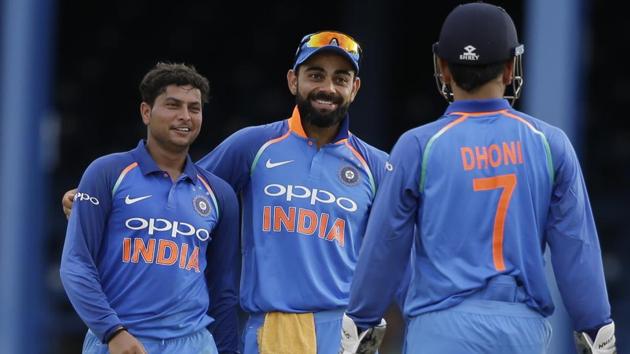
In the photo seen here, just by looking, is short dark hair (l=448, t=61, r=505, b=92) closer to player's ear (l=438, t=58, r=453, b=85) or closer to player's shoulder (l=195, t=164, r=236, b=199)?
player's ear (l=438, t=58, r=453, b=85)

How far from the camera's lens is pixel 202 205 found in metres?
4.51

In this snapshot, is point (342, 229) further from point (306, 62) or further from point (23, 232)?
point (23, 232)

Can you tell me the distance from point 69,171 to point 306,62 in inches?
386

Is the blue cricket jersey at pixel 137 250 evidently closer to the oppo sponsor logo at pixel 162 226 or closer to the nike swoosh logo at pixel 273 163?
the oppo sponsor logo at pixel 162 226

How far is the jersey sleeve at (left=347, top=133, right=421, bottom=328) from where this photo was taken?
3982 mm

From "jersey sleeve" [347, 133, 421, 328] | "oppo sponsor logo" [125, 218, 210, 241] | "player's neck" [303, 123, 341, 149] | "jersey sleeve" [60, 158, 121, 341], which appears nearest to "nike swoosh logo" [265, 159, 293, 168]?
"player's neck" [303, 123, 341, 149]

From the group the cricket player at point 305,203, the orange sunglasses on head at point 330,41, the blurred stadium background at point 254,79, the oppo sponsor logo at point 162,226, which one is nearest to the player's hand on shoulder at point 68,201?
the cricket player at point 305,203

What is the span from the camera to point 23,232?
9.42 m

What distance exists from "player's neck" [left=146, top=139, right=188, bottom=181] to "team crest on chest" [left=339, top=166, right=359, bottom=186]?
0.60 m

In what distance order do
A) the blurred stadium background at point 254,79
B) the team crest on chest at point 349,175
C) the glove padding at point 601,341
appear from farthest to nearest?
the blurred stadium background at point 254,79, the team crest on chest at point 349,175, the glove padding at point 601,341

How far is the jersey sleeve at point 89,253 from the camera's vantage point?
14.0 feet

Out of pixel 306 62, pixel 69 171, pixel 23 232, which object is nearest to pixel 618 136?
pixel 69 171

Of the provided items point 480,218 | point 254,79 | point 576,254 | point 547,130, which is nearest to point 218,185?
point 480,218

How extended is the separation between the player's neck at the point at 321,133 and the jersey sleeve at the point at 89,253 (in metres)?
0.82
